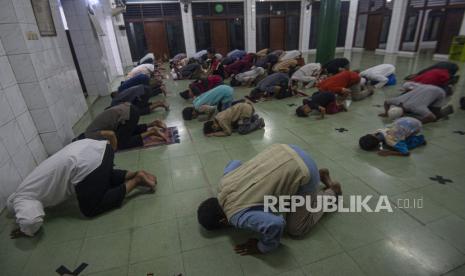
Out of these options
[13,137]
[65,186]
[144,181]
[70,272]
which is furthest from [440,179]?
[13,137]

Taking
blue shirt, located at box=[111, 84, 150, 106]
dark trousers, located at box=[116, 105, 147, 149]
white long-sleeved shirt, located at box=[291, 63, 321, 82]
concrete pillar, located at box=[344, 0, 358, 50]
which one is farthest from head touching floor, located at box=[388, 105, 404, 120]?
concrete pillar, located at box=[344, 0, 358, 50]

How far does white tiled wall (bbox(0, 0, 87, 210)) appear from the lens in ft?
9.18

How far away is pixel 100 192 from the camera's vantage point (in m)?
2.41

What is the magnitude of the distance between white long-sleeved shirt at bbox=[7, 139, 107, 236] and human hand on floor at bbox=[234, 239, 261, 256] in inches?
58.6

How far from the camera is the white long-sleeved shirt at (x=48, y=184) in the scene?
7.29ft

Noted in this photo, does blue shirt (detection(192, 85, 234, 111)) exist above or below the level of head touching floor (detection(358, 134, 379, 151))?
above

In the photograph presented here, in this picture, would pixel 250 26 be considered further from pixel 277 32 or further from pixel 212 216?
pixel 212 216

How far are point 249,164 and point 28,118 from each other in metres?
3.12

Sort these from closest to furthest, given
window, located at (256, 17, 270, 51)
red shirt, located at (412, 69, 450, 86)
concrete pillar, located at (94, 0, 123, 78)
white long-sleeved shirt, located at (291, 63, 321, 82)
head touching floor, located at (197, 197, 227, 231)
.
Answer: head touching floor, located at (197, 197, 227, 231) < red shirt, located at (412, 69, 450, 86) < white long-sleeved shirt, located at (291, 63, 321, 82) < concrete pillar, located at (94, 0, 123, 78) < window, located at (256, 17, 270, 51)

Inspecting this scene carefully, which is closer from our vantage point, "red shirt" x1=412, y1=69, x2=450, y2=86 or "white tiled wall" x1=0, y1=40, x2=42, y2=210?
"white tiled wall" x1=0, y1=40, x2=42, y2=210

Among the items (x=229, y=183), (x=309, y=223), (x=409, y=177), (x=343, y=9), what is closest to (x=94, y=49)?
(x=229, y=183)

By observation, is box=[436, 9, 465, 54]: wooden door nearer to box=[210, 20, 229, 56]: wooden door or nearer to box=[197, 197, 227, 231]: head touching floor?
box=[210, 20, 229, 56]: wooden door

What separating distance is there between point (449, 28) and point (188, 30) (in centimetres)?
1124

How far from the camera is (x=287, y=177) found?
181 centimetres
